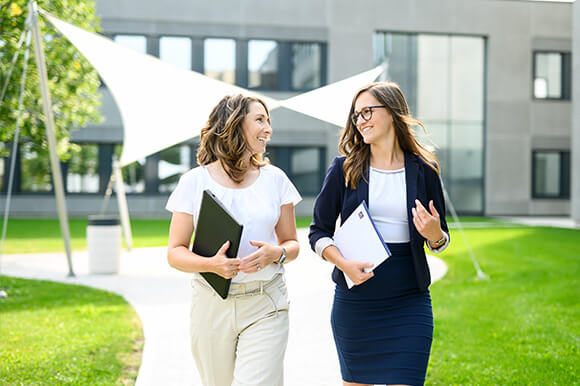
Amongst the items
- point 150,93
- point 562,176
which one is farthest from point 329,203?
point 562,176

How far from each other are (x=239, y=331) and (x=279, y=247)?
435 mm

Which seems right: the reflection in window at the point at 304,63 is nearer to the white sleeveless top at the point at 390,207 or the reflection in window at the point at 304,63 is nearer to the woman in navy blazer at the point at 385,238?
the woman in navy blazer at the point at 385,238

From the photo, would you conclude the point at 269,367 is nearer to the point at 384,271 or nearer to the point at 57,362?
the point at 384,271

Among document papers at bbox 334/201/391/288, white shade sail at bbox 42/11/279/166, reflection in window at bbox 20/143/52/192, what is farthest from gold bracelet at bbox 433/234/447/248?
reflection in window at bbox 20/143/52/192

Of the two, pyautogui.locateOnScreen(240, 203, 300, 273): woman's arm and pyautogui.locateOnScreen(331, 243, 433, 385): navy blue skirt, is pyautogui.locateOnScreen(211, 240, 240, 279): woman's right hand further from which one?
pyautogui.locateOnScreen(331, 243, 433, 385): navy blue skirt

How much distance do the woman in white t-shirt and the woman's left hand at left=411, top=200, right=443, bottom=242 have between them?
0.61m

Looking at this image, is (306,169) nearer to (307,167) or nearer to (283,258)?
(307,167)

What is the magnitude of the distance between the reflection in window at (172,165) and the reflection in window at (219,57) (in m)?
3.28

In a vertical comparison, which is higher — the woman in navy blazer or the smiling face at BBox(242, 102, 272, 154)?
the smiling face at BBox(242, 102, 272, 154)

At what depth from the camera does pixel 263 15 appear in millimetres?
24109

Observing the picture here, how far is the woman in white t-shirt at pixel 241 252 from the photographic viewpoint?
271cm

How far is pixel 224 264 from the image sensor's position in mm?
2557

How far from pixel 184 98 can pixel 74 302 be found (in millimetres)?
3067

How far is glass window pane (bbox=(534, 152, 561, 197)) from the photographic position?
2591cm
